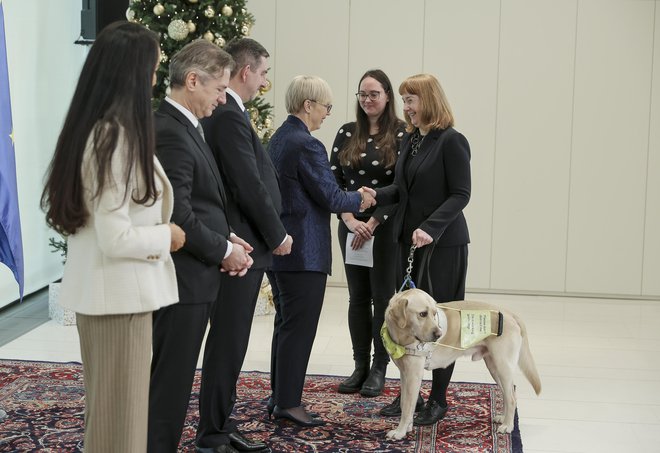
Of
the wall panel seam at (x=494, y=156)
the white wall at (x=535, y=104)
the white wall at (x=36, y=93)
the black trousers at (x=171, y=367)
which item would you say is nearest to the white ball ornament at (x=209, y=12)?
the white wall at (x=36, y=93)

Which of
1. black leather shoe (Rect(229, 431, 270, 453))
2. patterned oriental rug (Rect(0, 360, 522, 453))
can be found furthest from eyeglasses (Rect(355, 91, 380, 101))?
black leather shoe (Rect(229, 431, 270, 453))

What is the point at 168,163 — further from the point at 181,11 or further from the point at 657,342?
the point at 657,342

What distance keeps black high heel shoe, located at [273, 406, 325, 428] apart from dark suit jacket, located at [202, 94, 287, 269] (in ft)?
2.70

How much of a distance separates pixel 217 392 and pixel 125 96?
4.62 feet

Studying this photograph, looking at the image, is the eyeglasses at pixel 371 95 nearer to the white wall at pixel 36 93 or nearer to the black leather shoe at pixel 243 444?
the black leather shoe at pixel 243 444

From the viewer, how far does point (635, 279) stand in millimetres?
7312

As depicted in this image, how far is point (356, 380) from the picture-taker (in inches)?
178

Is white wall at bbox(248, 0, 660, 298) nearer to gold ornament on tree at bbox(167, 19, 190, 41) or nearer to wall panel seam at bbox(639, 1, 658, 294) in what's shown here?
wall panel seam at bbox(639, 1, 658, 294)

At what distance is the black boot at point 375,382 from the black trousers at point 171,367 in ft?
5.33

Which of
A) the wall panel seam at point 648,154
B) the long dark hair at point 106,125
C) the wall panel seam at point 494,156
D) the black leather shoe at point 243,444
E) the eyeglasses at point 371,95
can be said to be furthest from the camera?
the wall panel seam at point 494,156

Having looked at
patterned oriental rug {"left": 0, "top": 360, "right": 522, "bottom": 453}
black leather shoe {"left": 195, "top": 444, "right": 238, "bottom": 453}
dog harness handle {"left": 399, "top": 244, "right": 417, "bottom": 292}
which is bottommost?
patterned oriental rug {"left": 0, "top": 360, "right": 522, "bottom": 453}

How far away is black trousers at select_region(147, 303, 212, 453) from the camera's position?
111 inches

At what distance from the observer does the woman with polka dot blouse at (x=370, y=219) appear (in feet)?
14.4

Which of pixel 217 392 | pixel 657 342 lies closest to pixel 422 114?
pixel 217 392
